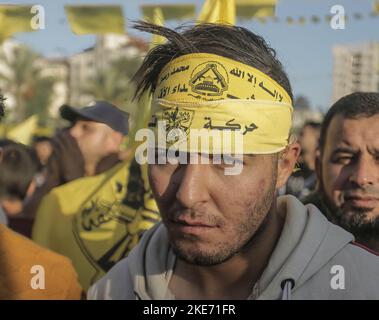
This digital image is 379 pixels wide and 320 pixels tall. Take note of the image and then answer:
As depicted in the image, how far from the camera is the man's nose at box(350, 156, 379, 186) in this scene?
2.78 meters

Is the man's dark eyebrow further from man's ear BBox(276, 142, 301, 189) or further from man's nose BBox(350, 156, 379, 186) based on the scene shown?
man's ear BBox(276, 142, 301, 189)

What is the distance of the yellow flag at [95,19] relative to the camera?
5.52 metres

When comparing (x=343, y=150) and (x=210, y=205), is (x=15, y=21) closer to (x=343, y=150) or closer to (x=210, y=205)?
(x=343, y=150)

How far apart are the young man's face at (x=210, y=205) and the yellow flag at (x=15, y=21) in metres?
3.02

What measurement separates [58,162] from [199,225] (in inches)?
130

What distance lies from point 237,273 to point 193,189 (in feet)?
1.28

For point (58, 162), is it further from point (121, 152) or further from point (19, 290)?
point (19, 290)

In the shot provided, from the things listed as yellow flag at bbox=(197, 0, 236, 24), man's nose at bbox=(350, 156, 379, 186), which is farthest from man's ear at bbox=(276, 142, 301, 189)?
yellow flag at bbox=(197, 0, 236, 24)

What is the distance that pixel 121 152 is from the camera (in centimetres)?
547

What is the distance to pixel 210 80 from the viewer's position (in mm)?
2098

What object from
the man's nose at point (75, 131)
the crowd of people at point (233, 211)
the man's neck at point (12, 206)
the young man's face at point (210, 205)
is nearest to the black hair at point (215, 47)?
the crowd of people at point (233, 211)

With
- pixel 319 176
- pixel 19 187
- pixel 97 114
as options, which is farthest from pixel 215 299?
pixel 19 187

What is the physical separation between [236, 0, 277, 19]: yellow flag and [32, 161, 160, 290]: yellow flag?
5.06 feet

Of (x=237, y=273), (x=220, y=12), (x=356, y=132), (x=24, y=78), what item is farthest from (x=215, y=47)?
(x=24, y=78)
